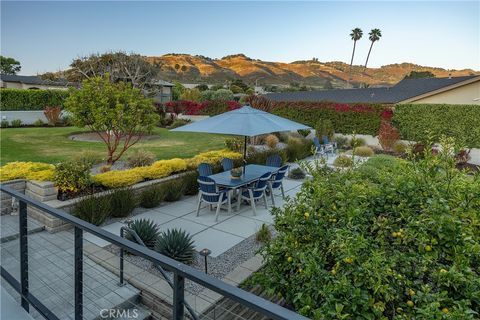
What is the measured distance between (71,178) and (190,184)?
2884 millimetres

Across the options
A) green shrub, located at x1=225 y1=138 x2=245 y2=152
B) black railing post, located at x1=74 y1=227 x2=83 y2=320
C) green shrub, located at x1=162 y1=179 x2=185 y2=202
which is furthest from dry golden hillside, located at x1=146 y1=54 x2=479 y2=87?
black railing post, located at x1=74 y1=227 x2=83 y2=320

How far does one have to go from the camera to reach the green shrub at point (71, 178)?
6121 mm

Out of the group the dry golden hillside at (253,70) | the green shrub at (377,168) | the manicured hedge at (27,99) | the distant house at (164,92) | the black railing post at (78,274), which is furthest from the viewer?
the dry golden hillside at (253,70)

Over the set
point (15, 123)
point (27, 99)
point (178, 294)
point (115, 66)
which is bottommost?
point (178, 294)

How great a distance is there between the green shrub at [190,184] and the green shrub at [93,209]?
2.22 metres

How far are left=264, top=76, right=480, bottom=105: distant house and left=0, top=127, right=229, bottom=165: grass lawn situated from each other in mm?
16697

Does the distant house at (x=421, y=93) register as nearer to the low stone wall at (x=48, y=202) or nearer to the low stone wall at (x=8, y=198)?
the low stone wall at (x=48, y=202)

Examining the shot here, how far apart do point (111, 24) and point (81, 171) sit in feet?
51.7

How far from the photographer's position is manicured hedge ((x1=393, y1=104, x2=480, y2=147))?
16.6 m

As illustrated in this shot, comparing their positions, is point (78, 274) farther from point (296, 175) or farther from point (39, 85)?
point (39, 85)

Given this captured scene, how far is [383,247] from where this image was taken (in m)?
2.58

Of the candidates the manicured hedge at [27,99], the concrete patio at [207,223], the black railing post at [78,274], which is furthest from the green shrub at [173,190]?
the manicured hedge at [27,99]

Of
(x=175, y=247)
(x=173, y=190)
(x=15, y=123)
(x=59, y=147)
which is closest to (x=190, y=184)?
(x=173, y=190)

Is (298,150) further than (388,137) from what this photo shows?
No
